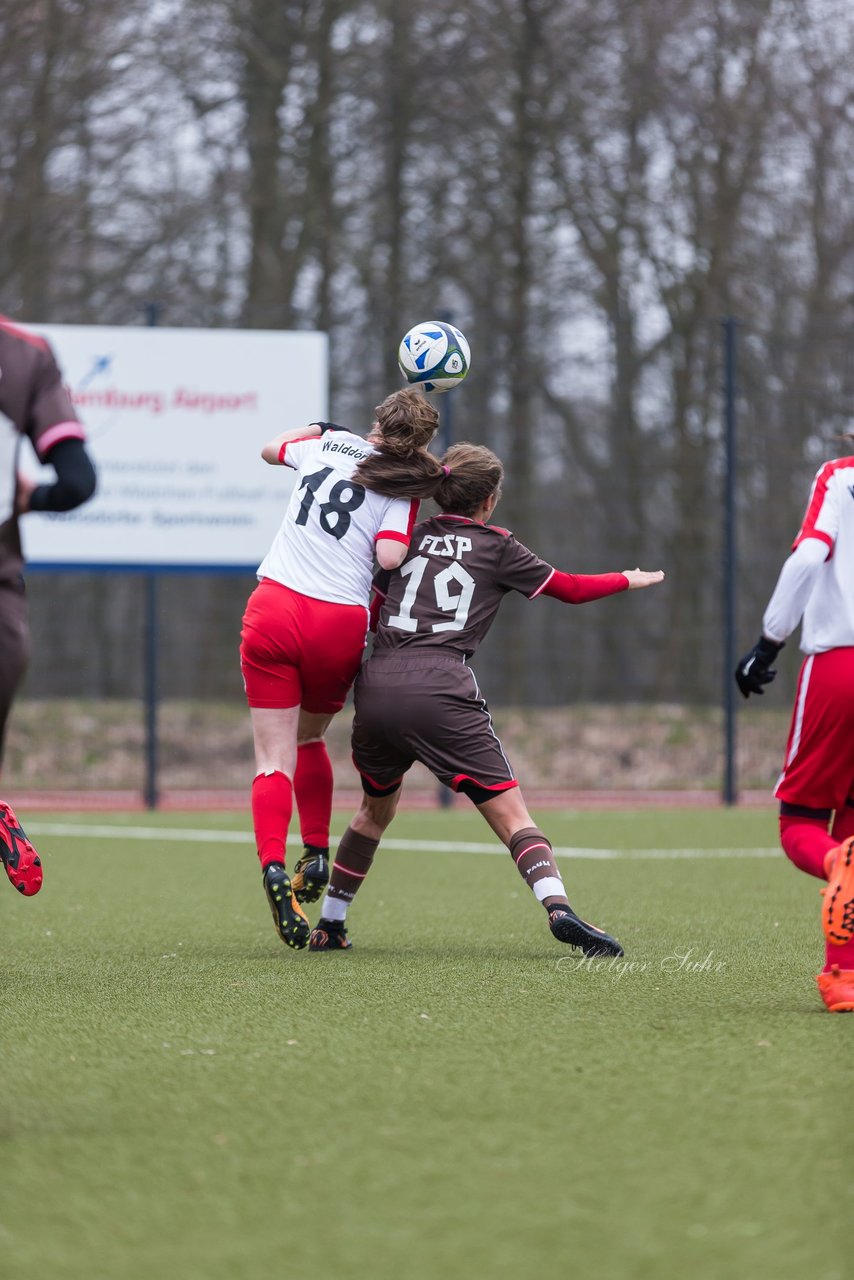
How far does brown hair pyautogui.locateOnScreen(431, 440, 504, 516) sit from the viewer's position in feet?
17.9

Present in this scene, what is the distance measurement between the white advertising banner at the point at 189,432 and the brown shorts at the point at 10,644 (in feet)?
27.2

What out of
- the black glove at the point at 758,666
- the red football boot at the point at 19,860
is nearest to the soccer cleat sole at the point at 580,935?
the black glove at the point at 758,666

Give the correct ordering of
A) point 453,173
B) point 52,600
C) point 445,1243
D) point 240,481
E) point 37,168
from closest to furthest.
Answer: point 445,1243 < point 240,481 < point 52,600 < point 37,168 < point 453,173

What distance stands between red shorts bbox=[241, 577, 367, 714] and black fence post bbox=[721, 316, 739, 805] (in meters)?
7.34

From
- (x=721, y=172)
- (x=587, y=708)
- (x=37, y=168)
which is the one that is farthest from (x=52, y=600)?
(x=721, y=172)

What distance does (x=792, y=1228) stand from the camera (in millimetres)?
2479

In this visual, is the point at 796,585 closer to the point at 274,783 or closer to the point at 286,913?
the point at 286,913

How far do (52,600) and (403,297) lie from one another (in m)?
7.01

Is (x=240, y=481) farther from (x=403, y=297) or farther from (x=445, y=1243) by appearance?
(x=445, y=1243)

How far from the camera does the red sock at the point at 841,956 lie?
4324 mm

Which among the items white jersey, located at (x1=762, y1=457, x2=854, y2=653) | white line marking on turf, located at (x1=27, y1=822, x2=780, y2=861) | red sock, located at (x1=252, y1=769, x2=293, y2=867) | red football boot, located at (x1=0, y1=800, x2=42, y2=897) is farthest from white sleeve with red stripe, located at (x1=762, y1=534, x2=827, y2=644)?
white line marking on turf, located at (x1=27, y1=822, x2=780, y2=861)

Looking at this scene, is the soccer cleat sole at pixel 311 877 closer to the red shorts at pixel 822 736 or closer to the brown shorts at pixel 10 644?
the red shorts at pixel 822 736

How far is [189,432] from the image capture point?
11852 millimetres

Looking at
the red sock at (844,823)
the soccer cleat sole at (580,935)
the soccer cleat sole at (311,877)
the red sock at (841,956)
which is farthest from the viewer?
the soccer cleat sole at (311,877)
